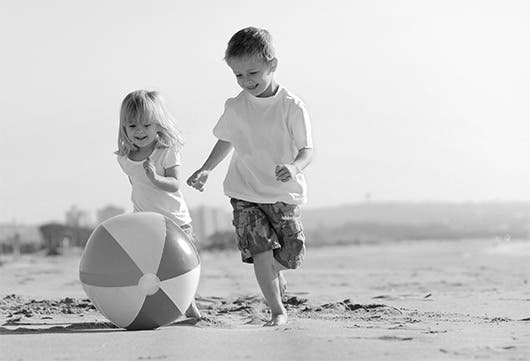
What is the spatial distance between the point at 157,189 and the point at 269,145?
2.78ft

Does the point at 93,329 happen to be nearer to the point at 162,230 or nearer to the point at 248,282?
the point at 162,230

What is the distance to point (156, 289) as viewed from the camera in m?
5.10

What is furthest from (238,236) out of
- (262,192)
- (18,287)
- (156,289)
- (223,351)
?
(18,287)

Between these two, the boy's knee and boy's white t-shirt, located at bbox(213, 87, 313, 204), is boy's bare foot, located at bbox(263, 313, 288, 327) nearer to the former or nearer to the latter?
the boy's knee

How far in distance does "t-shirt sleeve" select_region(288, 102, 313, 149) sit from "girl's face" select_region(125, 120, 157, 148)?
3.08 ft

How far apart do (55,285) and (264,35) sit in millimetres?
5280

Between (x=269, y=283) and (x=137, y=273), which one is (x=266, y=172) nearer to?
(x=269, y=283)

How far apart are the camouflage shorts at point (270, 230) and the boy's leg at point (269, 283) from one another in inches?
2.0

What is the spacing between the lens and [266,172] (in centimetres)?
558

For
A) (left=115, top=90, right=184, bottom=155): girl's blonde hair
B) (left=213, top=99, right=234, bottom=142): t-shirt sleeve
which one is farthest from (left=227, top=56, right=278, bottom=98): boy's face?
(left=115, top=90, right=184, bottom=155): girl's blonde hair

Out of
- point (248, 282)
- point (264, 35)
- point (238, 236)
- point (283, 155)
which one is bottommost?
point (248, 282)

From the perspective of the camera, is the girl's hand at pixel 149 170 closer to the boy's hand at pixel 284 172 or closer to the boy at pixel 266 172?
the boy at pixel 266 172

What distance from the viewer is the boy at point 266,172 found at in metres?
5.52

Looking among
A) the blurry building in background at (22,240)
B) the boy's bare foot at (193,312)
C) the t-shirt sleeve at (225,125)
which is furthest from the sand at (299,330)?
the blurry building in background at (22,240)
